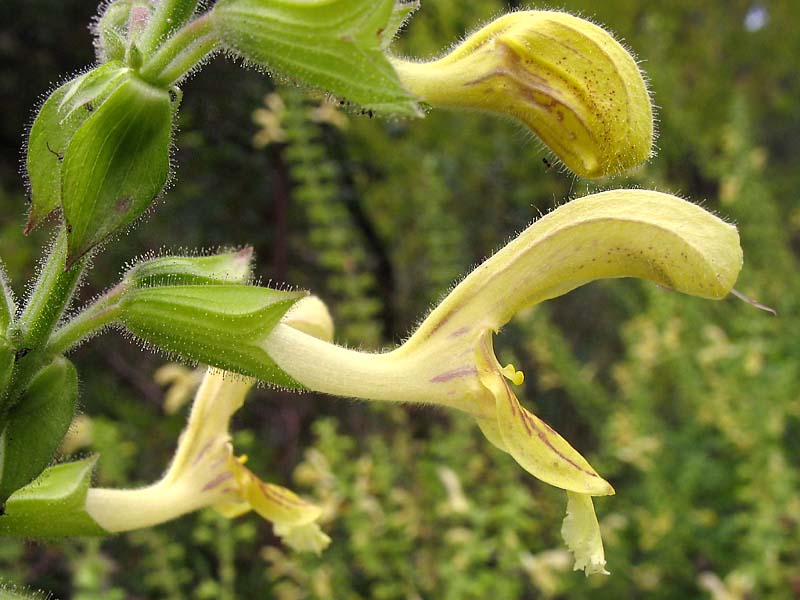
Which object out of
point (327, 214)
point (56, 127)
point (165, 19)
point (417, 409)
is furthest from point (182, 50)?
point (417, 409)

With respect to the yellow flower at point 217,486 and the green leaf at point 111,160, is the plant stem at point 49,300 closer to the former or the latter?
the green leaf at point 111,160

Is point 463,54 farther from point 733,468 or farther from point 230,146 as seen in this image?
point 230,146

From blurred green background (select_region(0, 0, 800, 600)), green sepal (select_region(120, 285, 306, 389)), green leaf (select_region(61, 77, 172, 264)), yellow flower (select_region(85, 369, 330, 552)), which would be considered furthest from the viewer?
blurred green background (select_region(0, 0, 800, 600))

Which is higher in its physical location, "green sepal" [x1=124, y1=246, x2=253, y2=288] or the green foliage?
"green sepal" [x1=124, y1=246, x2=253, y2=288]

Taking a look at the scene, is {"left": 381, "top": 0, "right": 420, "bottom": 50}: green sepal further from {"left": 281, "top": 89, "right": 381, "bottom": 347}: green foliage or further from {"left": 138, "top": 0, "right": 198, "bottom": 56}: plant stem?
{"left": 281, "top": 89, "right": 381, "bottom": 347}: green foliage

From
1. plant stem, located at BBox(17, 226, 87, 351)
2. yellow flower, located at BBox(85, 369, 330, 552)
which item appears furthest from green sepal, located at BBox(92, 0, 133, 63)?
yellow flower, located at BBox(85, 369, 330, 552)

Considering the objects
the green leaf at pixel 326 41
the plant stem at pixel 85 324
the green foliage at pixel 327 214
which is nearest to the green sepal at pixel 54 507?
the plant stem at pixel 85 324

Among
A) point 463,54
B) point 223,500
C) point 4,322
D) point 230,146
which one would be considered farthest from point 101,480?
point 463,54
